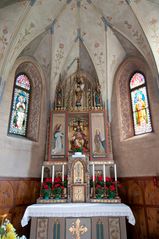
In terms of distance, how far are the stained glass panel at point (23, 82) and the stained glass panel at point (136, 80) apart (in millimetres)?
5002

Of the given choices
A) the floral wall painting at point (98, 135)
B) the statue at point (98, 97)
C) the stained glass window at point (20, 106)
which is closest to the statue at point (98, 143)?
the floral wall painting at point (98, 135)

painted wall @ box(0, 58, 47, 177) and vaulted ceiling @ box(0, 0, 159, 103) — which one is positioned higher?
vaulted ceiling @ box(0, 0, 159, 103)

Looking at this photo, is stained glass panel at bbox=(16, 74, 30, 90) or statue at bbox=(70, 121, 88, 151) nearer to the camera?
statue at bbox=(70, 121, 88, 151)

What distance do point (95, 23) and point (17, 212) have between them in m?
8.47

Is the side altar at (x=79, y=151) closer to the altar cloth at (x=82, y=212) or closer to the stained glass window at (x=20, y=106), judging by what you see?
the altar cloth at (x=82, y=212)

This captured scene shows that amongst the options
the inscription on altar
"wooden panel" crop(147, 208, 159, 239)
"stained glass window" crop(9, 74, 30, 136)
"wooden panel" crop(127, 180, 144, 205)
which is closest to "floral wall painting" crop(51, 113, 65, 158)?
"stained glass window" crop(9, 74, 30, 136)

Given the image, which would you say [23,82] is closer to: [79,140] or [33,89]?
[33,89]

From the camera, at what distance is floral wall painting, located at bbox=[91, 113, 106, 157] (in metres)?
7.28

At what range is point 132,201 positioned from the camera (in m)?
6.99

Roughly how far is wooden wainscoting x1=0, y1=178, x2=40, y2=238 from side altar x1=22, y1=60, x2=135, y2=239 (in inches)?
29.0

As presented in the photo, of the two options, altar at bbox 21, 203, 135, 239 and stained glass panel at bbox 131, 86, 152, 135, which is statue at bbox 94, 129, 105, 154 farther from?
altar at bbox 21, 203, 135, 239

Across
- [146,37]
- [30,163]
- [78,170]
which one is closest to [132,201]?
[78,170]

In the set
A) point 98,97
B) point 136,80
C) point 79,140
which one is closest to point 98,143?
point 79,140

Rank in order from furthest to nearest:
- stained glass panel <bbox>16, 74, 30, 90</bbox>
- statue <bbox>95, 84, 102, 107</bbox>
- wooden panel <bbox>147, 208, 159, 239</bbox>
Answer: stained glass panel <bbox>16, 74, 30, 90</bbox> < statue <bbox>95, 84, 102, 107</bbox> < wooden panel <bbox>147, 208, 159, 239</bbox>
